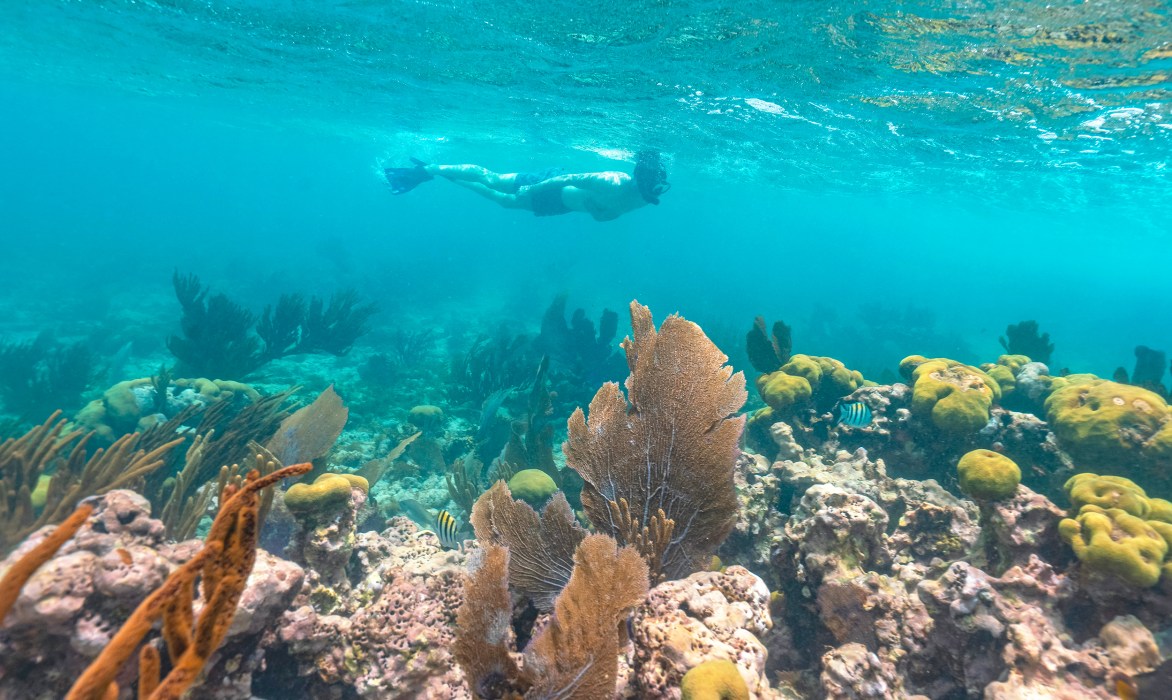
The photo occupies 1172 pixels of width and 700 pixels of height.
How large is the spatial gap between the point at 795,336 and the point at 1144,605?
1107 inches

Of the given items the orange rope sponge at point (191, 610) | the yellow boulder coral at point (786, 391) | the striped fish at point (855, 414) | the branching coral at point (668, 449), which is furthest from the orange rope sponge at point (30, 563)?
the yellow boulder coral at point (786, 391)

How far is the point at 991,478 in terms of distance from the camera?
404 cm

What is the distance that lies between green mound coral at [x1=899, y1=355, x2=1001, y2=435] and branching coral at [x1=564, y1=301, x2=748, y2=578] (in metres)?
3.62

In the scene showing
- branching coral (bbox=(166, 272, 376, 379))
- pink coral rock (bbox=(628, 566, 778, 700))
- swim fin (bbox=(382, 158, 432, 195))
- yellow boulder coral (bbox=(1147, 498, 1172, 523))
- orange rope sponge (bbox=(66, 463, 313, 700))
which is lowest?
branching coral (bbox=(166, 272, 376, 379))

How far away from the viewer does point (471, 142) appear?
120 feet

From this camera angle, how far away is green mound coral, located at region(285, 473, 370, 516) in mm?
3764

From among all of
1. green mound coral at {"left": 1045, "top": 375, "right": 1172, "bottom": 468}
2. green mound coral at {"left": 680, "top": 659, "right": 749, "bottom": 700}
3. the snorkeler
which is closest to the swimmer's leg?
the snorkeler

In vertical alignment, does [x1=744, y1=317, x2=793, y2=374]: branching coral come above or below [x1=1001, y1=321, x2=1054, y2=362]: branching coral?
above

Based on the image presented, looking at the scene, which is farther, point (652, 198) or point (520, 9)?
point (652, 198)

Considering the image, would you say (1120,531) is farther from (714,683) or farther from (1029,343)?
(1029,343)

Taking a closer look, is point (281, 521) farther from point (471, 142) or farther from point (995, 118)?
point (471, 142)

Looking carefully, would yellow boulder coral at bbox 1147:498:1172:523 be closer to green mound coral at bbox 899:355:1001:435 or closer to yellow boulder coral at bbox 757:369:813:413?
green mound coral at bbox 899:355:1001:435

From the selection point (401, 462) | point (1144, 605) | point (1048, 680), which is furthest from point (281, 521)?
point (1144, 605)

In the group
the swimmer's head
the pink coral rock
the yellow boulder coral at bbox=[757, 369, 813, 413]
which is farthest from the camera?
the swimmer's head
